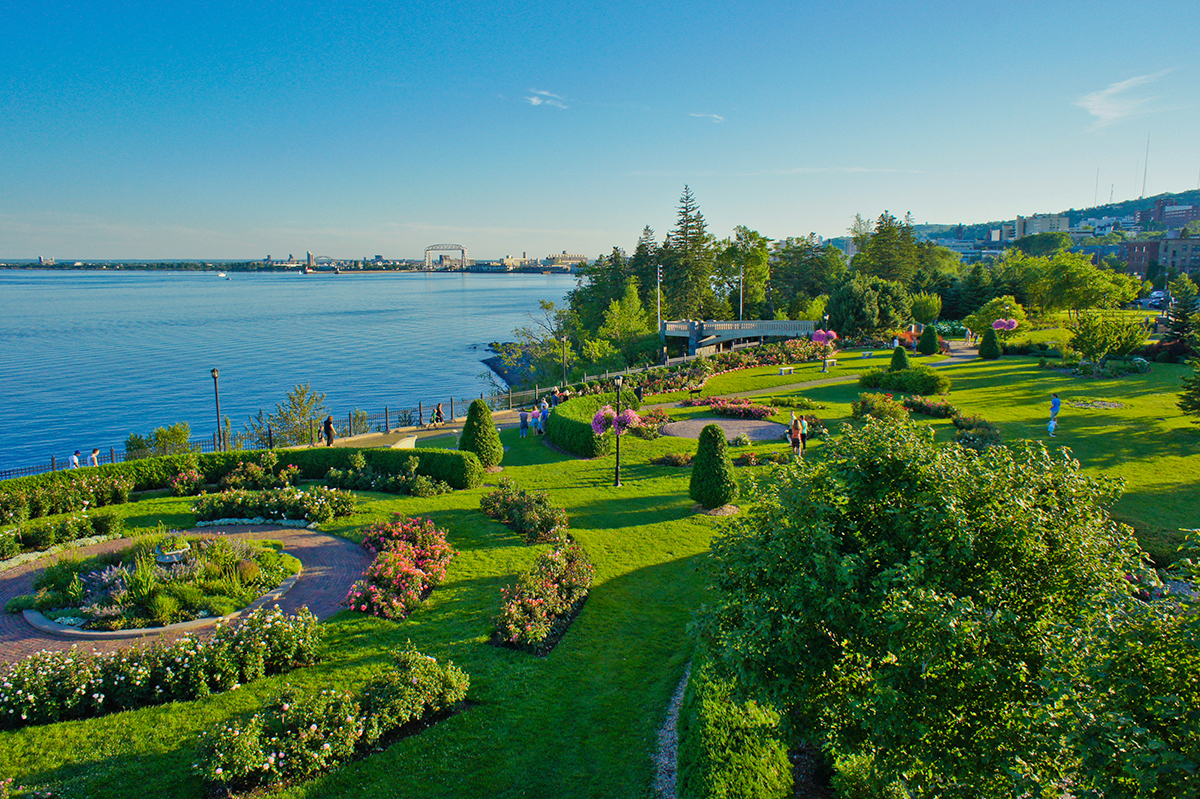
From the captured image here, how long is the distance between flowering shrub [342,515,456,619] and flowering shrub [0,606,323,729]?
5.07ft

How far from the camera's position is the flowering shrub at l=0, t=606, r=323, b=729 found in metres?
8.63

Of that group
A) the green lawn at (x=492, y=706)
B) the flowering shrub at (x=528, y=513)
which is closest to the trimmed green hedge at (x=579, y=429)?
the flowering shrub at (x=528, y=513)

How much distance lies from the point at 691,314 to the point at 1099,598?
72.0 m

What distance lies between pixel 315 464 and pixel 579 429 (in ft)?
30.5

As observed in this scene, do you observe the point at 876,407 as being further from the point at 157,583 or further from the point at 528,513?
the point at 157,583

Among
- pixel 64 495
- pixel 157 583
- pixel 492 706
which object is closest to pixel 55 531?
pixel 64 495

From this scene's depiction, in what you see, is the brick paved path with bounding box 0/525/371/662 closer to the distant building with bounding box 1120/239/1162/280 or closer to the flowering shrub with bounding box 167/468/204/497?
the flowering shrub with bounding box 167/468/204/497

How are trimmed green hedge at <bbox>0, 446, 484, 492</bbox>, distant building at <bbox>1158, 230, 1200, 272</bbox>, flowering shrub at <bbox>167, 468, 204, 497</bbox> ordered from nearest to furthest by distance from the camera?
flowering shrub at <bbox>167, 468, 204, 497</bbox> < trimmed green hedge at <bbox>0, 446, 484, 492</bbox> < distant building at <bbox>1158, 230, 1200, 272</bbox>

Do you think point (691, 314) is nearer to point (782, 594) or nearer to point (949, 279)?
point (949, 279)

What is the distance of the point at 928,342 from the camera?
159ft

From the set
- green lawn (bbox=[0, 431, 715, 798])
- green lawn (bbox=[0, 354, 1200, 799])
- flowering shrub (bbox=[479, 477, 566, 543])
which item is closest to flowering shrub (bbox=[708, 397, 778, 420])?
green lawn (bbox=[0, 354, 1200, 799])

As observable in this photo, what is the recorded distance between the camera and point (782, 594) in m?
6.10

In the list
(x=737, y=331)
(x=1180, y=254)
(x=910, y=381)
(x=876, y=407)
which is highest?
(x=1180, y=254)

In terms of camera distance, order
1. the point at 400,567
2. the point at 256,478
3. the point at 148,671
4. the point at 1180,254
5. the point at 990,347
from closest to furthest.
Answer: the point at 148,671, the point at 400,567, the point at 256,478, the point at 990,347, the point at 1180,254
